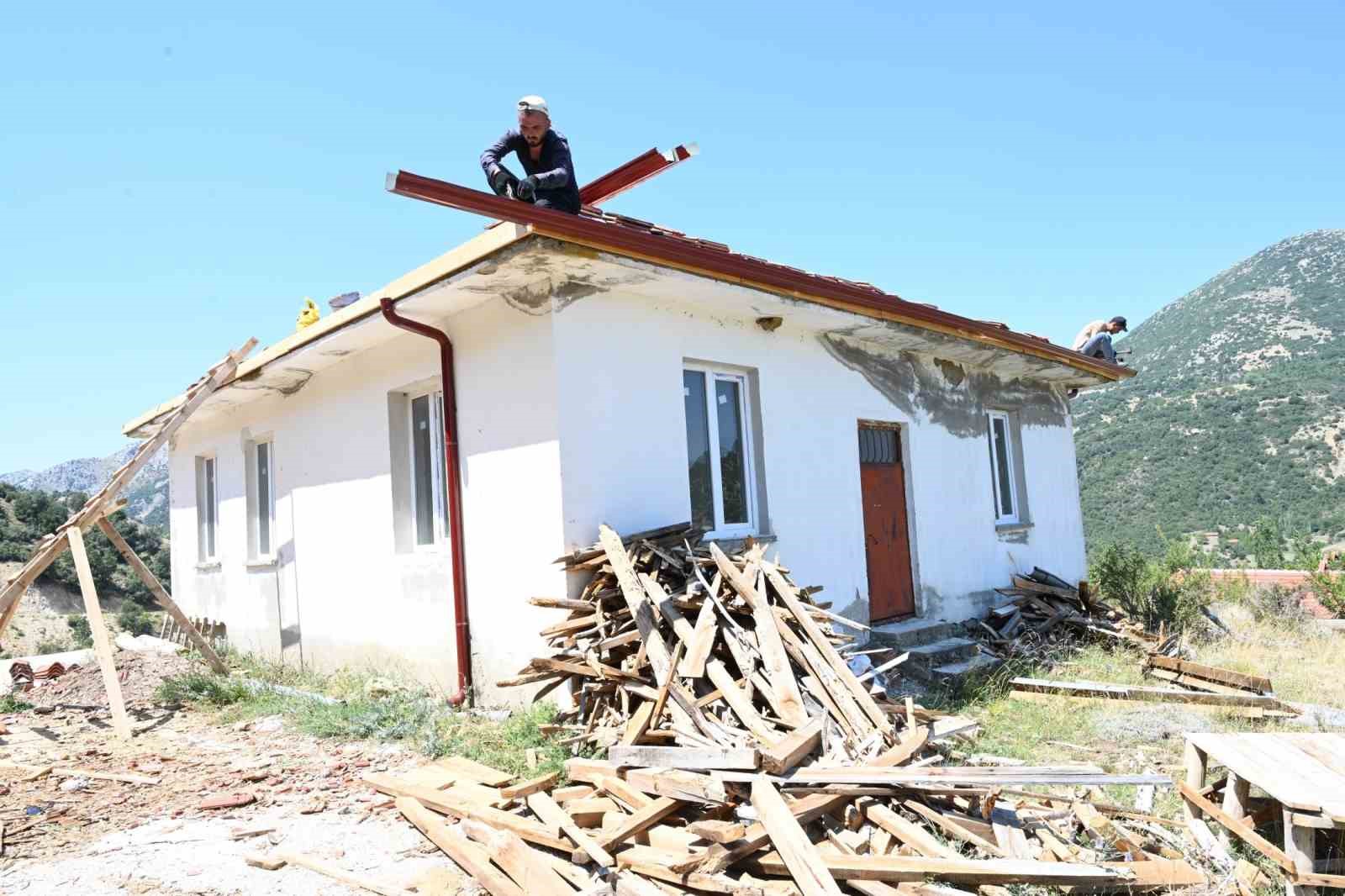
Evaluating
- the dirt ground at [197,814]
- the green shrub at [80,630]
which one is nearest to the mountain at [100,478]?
the green shrub at [80,630]

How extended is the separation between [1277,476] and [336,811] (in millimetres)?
42795

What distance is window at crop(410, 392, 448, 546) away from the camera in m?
8.59

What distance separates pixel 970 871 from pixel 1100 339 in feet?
37.2

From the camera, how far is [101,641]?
314 inches

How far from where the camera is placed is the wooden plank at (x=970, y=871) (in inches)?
142

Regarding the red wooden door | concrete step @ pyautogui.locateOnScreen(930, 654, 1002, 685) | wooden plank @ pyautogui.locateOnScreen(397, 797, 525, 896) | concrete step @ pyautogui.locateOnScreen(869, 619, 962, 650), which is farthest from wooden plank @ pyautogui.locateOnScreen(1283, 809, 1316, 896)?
the red wooden door

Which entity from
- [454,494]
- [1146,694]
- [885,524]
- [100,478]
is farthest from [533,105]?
[100,478]

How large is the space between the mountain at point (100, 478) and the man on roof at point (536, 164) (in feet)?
250

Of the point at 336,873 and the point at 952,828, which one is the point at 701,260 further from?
the point at 336,873

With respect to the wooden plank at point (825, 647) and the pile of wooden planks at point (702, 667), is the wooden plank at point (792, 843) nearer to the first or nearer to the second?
the pile of wooden planks at point (702, 667)

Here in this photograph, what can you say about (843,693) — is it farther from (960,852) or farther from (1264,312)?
(1264,312)

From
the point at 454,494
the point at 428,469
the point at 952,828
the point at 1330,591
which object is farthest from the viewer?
the point at 1330,591

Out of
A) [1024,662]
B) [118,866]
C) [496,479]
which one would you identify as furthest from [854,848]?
[1024,662]

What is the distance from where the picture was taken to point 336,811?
5375mm
